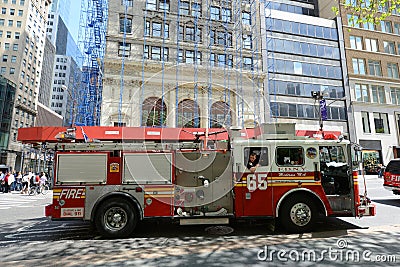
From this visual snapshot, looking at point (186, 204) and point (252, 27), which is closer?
point (186, 204)

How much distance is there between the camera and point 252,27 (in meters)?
31.7

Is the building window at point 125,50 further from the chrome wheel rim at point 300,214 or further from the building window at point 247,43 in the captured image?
the chrome wheel rim at point 300,214

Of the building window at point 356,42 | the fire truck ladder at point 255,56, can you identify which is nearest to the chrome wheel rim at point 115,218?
the fire truck ladder at point 255,56

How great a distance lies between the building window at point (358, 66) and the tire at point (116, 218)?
124 ft

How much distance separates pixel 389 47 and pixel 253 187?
42.1m

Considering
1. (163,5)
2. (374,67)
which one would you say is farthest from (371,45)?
(163,5)

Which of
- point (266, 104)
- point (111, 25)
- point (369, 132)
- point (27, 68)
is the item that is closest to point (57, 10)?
point (27, 68)

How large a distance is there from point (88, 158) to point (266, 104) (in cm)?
2550

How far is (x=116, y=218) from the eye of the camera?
23.7 ft

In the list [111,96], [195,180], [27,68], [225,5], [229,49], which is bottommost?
[195,180]

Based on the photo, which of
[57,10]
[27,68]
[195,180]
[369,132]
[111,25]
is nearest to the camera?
[195,180]

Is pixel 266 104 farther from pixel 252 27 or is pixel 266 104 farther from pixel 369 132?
pixel 369 132

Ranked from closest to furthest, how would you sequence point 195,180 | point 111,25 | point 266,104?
point 195,180 → point 111,25 → point 266,104

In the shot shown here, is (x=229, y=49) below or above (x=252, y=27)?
below
